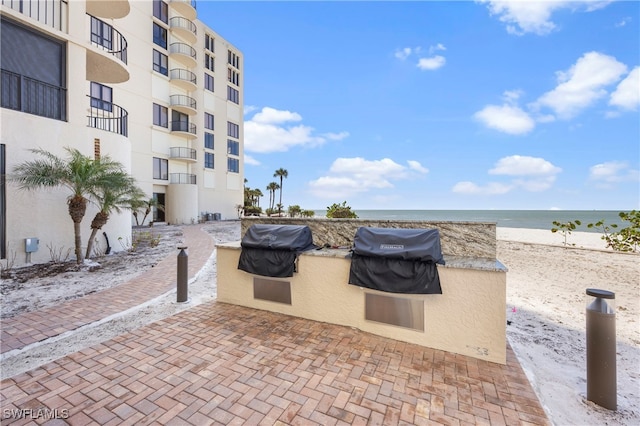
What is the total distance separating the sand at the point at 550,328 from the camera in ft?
9.58

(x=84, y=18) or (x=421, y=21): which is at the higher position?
(x=421, y=21)

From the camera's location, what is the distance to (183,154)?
2606 centimetres

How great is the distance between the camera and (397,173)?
56188 millimetres

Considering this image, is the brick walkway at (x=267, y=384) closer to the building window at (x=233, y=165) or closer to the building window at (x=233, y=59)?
the building window at (x=233, y=165)

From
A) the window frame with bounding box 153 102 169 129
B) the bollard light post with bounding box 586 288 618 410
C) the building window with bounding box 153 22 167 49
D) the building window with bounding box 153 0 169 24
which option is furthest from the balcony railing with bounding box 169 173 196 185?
the bollard light post with bounding box 586 288 618 410

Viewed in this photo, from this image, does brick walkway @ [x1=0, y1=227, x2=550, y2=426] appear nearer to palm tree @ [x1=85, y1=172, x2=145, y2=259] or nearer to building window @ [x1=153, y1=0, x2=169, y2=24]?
palm tree @ [x1=85, y1=172, x2=145, y2=259]

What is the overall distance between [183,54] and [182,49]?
35.4 inches

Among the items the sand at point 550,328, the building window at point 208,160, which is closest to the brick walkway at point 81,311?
the sand at point 550,328

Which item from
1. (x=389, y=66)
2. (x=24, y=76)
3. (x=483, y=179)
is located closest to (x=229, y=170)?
(x=389, y=66)

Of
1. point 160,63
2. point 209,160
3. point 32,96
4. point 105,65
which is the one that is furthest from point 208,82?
point 32,96

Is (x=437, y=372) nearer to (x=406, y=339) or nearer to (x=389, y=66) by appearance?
(x=406, y=339)

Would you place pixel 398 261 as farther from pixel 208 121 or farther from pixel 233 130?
pixel 233 130

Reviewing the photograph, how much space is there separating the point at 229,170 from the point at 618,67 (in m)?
31.7

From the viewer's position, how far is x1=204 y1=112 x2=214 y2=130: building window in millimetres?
29062
